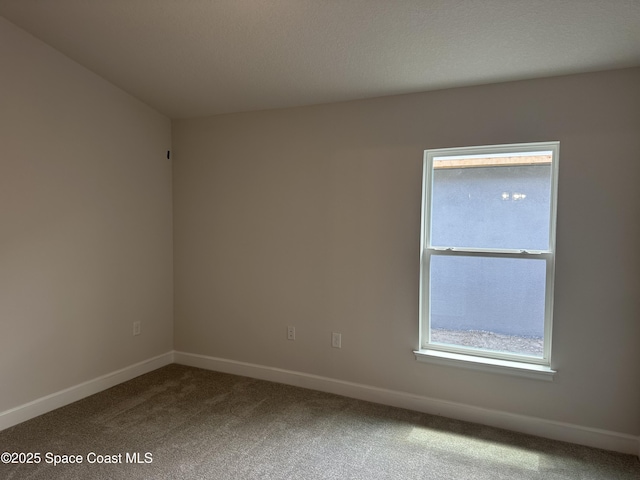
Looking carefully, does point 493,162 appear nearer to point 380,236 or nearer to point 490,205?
point 490,205

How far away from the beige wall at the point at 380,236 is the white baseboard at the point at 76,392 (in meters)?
0.33

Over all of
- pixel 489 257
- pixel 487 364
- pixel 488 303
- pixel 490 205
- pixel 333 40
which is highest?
pixel 333 40

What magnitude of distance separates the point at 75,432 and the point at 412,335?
228 cm

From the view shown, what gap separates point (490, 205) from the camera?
9.00ft

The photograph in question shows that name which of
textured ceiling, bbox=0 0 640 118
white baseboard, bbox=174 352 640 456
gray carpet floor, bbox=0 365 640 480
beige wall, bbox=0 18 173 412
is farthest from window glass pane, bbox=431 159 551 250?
beige wall, bbox=0 18 173 412

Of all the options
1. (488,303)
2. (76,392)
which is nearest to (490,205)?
(488,303)

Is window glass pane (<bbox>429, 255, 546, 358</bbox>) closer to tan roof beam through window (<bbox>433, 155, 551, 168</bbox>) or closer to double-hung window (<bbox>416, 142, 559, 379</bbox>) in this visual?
double-hung window (<bbox>416, 142, 559, 379</bbox>)

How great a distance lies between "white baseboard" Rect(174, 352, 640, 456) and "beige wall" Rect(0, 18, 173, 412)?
0.88 m

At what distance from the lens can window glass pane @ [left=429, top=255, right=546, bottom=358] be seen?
2.65m

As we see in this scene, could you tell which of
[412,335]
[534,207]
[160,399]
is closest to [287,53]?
[534,207]

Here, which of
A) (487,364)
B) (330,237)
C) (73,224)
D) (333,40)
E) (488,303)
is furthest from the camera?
(330,237)

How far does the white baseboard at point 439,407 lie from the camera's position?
2.42 meters

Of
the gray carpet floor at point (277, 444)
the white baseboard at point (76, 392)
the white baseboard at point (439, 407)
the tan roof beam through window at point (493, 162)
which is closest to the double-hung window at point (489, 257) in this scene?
the tan roof beam through window at point (493, 162)

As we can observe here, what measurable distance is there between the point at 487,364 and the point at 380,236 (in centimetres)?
112
